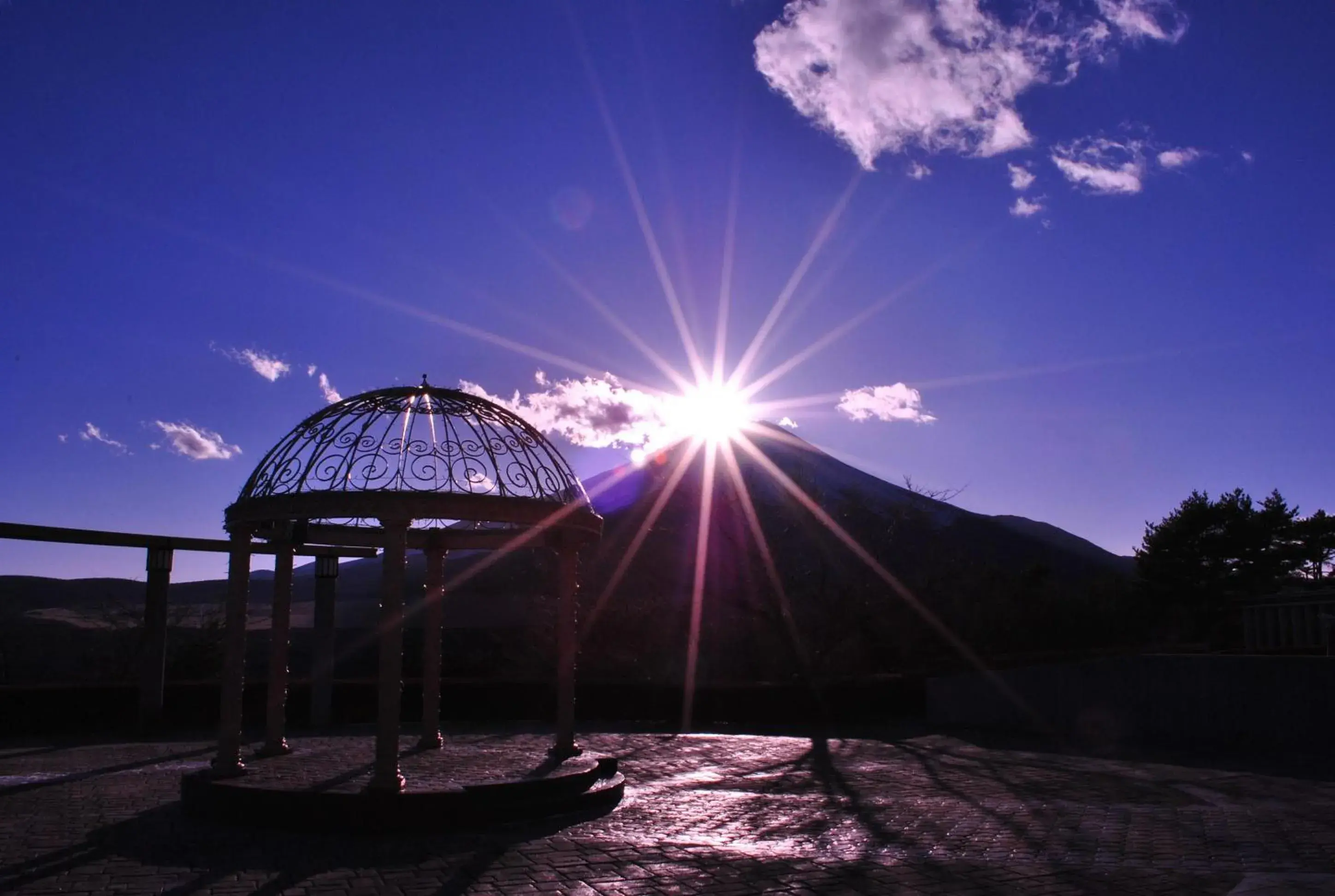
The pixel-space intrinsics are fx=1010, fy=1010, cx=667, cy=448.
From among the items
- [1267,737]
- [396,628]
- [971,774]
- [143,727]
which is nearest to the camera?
[396,628]

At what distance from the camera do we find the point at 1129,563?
15875 cm

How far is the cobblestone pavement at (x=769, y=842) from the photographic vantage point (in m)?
7.31

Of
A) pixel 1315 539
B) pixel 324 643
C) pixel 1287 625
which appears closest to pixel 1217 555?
pixel 1315 539

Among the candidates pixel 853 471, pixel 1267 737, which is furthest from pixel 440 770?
pixel 853 471

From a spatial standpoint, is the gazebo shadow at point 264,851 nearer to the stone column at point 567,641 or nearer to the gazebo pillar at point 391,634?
the gazebo pillar at point 391,634

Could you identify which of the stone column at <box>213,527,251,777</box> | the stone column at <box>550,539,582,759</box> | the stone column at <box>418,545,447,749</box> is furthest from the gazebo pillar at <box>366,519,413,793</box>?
the stone column at <box>418,545,447,749</box>

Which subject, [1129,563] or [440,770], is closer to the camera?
[440,770]

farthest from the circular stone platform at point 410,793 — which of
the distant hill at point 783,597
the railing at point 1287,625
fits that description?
the distant hill at point 783,597

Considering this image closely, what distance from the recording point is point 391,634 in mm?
9953

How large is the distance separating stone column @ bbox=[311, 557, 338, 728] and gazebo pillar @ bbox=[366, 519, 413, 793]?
26.6ft

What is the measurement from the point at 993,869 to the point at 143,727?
1738cm

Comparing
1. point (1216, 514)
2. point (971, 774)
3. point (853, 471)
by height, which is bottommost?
point (971, 774)

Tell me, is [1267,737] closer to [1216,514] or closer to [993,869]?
[993,869]

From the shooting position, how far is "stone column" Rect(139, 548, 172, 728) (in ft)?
62.1
